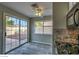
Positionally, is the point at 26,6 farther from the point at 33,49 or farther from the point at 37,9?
the point at 33,49

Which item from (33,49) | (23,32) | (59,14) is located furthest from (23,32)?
(59,14)

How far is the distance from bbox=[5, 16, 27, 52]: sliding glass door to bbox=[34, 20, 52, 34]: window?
5.8 inches

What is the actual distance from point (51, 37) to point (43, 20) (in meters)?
0.23

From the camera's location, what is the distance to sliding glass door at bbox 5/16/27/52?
52.8 inches

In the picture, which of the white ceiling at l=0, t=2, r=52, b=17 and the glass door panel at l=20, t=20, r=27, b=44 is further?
the glass door panel at l=20, t=20, r=27, b=44

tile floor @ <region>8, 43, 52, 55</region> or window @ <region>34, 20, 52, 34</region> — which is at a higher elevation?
window @ <region>34, 20, 52, 34</region>

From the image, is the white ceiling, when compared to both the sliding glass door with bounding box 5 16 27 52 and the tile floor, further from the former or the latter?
the tile floor

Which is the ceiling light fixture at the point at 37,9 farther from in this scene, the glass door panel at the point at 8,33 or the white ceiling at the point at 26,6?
the glass door panel at the point at 8,33

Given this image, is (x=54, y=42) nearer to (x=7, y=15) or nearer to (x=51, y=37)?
(x=51, y=37)

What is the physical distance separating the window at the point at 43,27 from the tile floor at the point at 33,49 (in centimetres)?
16

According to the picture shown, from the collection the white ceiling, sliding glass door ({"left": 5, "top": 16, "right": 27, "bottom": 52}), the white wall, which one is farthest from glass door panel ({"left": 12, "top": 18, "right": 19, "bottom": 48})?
the white wall

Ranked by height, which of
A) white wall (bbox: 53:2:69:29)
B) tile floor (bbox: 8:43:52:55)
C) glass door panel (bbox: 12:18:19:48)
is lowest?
tile floor (bbox: 8:43:52:55)

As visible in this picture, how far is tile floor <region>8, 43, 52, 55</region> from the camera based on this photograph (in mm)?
1320

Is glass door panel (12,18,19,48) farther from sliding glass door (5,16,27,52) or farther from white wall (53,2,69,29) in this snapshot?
white wall (53,2,69,29)
